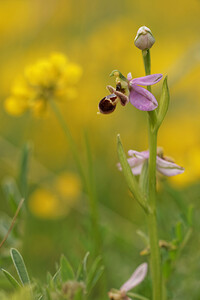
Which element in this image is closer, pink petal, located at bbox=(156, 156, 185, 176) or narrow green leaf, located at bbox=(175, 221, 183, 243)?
pink petal, located at bbox=(156, 156, 185, 176)

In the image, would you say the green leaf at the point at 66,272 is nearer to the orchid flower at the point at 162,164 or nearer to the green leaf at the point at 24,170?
the orchid flower at the point at 162,164

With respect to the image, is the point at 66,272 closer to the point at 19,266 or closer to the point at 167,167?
the point at 19,266

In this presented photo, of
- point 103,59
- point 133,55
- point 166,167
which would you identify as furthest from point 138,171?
point 133,55

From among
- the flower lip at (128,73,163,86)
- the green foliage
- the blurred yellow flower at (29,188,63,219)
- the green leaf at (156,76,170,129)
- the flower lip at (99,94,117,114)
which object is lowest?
the green foliage

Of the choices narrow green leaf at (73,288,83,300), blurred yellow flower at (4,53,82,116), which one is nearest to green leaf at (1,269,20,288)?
narrow green leaf at (73,288,83,300)

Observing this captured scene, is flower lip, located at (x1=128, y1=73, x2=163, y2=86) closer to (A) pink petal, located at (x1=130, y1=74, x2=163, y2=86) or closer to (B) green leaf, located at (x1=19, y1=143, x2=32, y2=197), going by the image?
(A) pink petal, located at (x1=130, y1=74, x2=163, y2=86)

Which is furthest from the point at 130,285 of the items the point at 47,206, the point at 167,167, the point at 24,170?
the point at 47,206

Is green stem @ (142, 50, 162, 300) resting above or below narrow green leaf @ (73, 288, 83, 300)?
above
